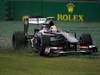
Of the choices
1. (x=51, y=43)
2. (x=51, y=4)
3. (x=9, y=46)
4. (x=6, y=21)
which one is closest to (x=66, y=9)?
(x=51, y=4)

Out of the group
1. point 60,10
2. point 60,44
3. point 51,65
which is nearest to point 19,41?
point 60,44

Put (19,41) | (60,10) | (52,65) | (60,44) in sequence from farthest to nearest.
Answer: (60,10), (19,41), (60,44), (52,65)

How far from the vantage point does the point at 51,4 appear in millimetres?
30906

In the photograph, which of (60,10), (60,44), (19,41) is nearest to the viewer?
(60,44)

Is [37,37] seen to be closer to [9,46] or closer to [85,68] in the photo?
[9,46]

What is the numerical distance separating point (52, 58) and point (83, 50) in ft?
3.92

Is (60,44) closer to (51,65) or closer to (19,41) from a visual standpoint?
(19,41)

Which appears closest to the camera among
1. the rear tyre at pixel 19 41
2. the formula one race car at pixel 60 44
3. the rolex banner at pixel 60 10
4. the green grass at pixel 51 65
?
the green grass at pixel 51 65

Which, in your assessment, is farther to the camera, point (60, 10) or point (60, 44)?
point (60, 10)

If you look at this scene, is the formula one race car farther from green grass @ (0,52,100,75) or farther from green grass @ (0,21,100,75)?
green grass @ (0,52,100,75)

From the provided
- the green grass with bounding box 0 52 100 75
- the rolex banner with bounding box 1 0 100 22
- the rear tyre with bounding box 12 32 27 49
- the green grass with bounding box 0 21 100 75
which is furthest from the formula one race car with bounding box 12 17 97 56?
the rolex banner with bounding box 1 0 100 22

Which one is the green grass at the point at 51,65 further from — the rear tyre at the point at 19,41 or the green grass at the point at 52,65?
the rear tyre at the point at 19,41

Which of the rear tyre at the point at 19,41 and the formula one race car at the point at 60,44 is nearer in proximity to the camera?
the formula one race car at the point at 60,44

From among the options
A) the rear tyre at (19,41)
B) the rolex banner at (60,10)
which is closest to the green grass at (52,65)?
the rear tyre at (19,41)
